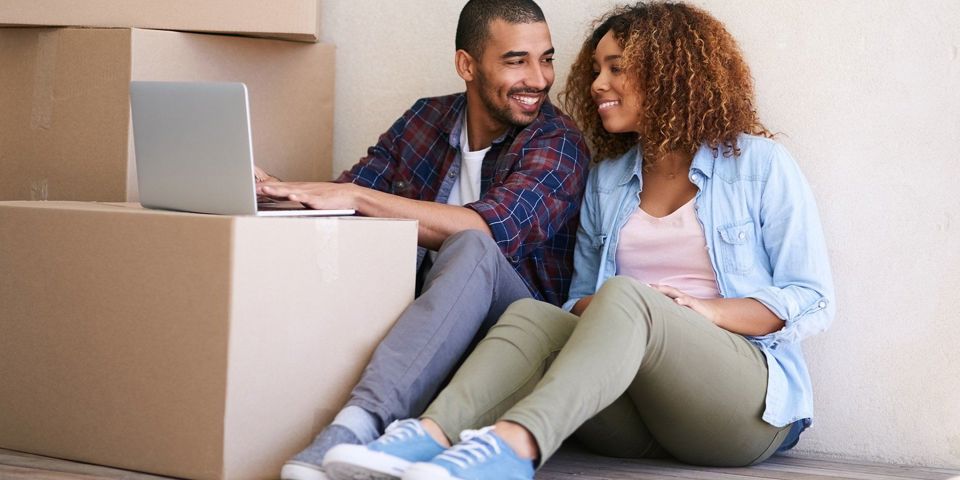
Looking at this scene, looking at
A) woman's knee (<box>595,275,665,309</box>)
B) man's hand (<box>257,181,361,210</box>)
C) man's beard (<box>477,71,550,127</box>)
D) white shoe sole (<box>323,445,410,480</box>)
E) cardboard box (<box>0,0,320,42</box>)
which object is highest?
cardboard box (<box>0,0,320,42</box>)

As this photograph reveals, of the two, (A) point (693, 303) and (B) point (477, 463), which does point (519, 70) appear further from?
(B) point (477, 463)

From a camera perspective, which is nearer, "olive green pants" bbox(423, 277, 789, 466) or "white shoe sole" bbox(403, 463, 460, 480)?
"white shoe sole" bbox(403, 463, 460, 480)

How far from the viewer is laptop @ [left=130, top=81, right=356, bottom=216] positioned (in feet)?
4.35

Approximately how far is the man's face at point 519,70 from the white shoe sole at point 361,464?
890 mm

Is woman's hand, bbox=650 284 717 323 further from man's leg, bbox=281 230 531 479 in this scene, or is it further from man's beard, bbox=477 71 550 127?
man's beard, bbox=477 71 550 127

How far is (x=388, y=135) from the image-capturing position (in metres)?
2.08

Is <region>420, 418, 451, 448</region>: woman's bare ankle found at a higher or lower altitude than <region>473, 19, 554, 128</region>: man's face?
lower

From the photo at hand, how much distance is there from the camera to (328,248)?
1416 millimetres

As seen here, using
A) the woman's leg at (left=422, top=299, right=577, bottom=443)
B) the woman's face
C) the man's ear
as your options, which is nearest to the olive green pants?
the woman's leg at (left=422, top=299, right=577, bottom=443)

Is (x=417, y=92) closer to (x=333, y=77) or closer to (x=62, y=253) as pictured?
(x=333, y=77)

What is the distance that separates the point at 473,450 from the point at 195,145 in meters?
0.57

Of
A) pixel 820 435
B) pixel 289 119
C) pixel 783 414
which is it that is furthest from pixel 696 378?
pixel 289 119

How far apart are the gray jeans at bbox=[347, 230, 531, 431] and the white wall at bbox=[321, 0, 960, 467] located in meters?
0.65

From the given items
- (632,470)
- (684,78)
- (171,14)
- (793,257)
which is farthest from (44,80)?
(793,257)
